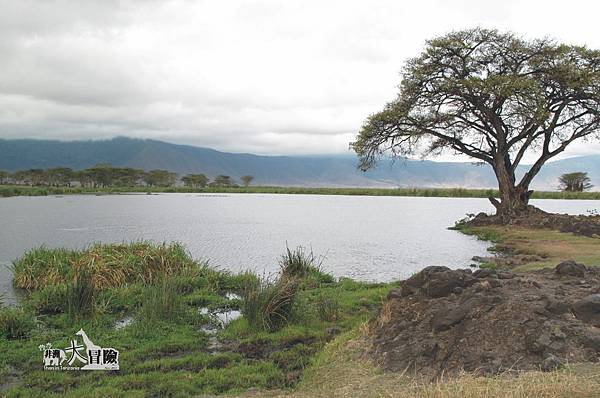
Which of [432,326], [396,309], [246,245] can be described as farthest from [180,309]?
[246,245]

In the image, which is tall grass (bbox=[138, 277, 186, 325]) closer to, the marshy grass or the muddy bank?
the marshy grass

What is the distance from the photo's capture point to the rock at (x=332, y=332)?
33.6ft

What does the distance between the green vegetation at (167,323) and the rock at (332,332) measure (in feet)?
0.20

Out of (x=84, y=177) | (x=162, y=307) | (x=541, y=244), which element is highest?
(x=84, y=177)

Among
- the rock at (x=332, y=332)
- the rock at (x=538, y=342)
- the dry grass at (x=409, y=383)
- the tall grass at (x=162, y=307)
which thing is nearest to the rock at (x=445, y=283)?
the dry grass at (x=409, y=383)

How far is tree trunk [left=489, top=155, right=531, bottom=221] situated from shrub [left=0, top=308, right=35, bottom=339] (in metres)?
29.0

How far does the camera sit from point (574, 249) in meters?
20.6

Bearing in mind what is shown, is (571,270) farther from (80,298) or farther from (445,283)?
(80,298)

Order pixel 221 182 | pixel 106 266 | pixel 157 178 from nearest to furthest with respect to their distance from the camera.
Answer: pixel 106 266, pixel 157 178, pixel 221 182

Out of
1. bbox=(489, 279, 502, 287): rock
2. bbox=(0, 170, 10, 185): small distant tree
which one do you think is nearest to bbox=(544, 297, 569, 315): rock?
bbox=(489, 279, 502, 287): rock

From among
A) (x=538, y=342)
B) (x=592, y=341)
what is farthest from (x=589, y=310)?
(x=538, y=342)

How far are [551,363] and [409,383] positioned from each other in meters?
2.00

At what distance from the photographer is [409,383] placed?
6934 millimetres

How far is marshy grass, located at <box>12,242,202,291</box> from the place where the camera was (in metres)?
15.4
